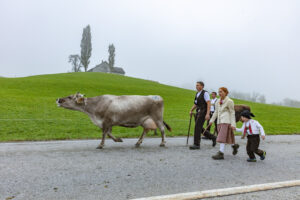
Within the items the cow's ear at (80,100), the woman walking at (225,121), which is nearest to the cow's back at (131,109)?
the cow's ear at (80,100)

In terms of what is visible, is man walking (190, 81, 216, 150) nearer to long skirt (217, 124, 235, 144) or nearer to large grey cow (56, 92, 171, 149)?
long skirt (217, 124, 235, 144)

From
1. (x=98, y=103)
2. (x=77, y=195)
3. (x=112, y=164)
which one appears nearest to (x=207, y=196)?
(x=77, y=195)

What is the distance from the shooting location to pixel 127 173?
18.0 ft

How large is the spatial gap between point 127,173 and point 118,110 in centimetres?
365

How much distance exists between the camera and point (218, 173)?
5672 mm

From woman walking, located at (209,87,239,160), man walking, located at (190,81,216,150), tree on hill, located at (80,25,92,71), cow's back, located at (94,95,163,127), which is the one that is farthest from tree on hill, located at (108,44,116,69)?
woman walking, located at (209,87,239,160)

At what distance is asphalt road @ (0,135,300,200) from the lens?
4320mm

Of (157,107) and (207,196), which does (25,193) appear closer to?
(207,196)

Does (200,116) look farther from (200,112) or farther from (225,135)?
(225,135)

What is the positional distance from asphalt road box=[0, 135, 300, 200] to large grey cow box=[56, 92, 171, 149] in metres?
1.15

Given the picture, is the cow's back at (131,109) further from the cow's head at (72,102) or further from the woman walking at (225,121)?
the woman walking at (225,121)

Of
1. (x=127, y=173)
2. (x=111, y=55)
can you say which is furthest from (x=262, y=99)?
(x=127, y=173)

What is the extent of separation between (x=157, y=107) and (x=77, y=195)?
19.2 ft

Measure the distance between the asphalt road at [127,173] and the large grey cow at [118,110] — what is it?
1153 millimetres
